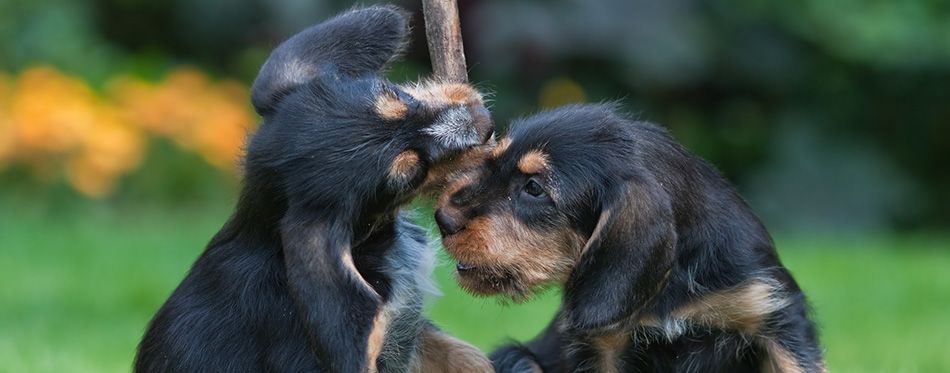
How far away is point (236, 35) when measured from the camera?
1523 centimetres

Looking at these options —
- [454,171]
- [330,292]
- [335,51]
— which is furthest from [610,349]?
[335,51]

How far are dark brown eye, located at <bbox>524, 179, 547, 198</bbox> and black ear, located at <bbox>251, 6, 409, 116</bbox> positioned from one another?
2.47 ft

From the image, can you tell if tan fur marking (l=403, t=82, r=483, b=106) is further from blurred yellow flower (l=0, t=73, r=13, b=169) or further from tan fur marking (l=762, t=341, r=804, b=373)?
blurred yellow flower (l=0, t=73, r=13, b=169)

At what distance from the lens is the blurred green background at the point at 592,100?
12766 mm

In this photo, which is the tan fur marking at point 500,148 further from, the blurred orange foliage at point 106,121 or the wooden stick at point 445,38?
the blurred orange foliage at point 106,121

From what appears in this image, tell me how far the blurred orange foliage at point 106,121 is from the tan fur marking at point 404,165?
751 cm

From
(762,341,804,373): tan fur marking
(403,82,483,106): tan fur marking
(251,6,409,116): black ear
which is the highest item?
(251,6,409,116): black ear

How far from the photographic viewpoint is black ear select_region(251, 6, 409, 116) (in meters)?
5.69

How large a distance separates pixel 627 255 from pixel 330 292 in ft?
3.49

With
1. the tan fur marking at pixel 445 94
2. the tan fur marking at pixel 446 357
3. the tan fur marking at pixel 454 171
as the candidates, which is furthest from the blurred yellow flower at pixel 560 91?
the tan fur marking at pixel 445 94

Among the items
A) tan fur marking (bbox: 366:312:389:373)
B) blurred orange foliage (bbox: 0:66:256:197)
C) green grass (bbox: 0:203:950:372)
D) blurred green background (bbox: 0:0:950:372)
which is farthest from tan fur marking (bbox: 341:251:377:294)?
blurred orange foliage (bbox: 0:66:256:197)

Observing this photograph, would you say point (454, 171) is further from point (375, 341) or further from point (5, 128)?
point (5, 128)

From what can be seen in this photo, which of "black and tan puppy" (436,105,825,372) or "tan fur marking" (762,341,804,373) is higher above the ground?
"black and tan puppy" (436,105,825,372)

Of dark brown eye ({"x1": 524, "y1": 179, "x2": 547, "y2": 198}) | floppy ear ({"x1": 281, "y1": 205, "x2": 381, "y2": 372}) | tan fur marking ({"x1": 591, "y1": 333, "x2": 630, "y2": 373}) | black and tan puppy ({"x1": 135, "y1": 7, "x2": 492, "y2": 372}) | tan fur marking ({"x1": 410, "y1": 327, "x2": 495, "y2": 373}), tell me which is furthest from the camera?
tan fur marking ({"x1": 410, "y1": 327, "x2": 495, "y2": 373})
